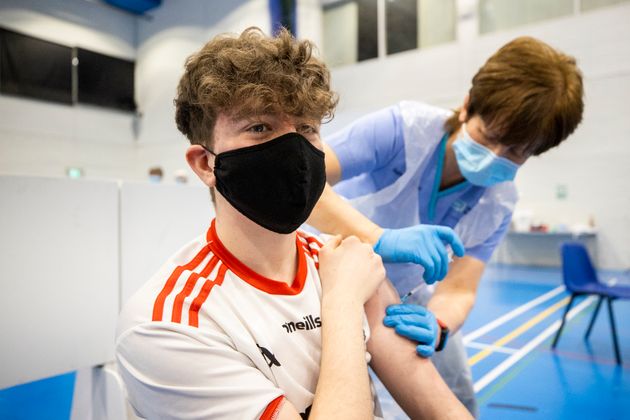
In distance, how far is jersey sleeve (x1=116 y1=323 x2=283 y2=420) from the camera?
786 mm

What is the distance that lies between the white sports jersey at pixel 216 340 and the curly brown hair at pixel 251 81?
1.05ft

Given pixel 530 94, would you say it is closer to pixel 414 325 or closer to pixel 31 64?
pixel 414 325

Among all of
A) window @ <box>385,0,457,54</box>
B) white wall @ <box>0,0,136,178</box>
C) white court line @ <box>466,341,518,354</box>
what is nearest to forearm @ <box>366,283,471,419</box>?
white wall @ <box>0,0,136,178</box>

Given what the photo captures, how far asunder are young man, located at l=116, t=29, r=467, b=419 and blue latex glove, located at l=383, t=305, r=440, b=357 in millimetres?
27

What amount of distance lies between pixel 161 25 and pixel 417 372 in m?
3.44

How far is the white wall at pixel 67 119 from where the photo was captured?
1.74m

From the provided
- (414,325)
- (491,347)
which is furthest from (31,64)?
(491,347)

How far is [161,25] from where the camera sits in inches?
141

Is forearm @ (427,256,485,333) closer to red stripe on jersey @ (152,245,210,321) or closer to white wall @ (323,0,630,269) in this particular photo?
red stripe on jersey @ (152,245,210,321)

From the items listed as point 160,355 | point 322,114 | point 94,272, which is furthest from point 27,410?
point 322,114

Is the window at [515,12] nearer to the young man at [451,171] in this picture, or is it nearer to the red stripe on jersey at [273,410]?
the young man at [451,171]

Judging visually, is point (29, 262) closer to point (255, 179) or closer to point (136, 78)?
point (255, 179)

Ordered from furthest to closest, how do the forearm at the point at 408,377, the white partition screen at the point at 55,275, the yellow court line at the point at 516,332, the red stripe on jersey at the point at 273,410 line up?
1. the yellow court line at the point at 516,332
2. the white partition screen at the point at 55,275
3. the forearm at the point at 408,377
4. the red stripe on jersey at the point at 273,410

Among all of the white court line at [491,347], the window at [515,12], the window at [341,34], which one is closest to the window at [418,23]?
the window at [515,12]
